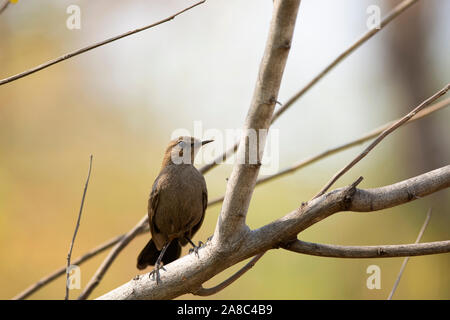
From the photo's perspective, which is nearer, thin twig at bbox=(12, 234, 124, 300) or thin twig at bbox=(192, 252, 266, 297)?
thin twig at bbox=(192, 252, 266, 297)

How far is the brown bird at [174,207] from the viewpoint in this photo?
486 centimetres

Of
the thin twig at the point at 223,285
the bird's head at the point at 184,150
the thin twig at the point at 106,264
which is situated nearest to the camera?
the thin twig at the point at 223,285

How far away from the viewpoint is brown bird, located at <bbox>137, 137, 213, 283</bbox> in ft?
15.9

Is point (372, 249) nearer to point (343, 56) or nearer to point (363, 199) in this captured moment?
point (363, 199)

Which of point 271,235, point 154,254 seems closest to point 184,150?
point 154,254

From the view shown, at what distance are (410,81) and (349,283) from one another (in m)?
4.03

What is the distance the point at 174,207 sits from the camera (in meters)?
4.87

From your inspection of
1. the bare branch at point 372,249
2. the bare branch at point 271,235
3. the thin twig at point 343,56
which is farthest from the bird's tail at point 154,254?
the bare branch at point 372,249

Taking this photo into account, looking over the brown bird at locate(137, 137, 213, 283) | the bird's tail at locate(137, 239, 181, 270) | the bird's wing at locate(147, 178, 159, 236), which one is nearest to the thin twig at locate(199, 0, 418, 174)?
the brown bird at locate(137, 137, 213, 283)

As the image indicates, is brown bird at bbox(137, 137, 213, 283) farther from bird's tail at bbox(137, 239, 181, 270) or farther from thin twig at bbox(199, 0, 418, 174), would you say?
thin twig at bbox(199, 0, 418, 174)

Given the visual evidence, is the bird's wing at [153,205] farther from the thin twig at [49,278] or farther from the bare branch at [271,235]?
the bare branch at [271,235]

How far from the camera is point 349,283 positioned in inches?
370

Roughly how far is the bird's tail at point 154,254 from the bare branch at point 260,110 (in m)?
2.38
